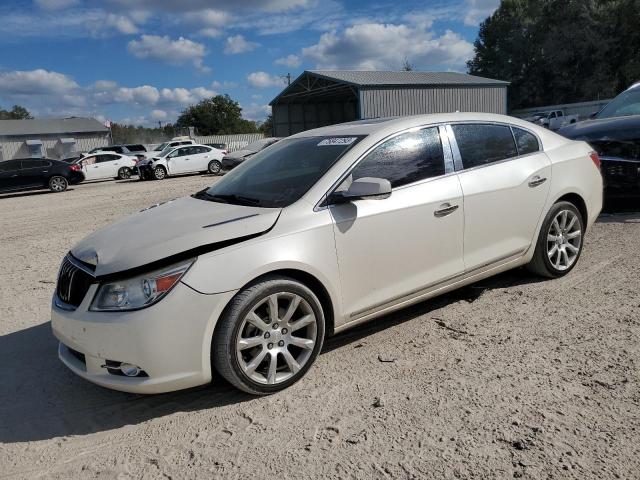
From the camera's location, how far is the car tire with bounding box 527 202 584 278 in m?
4.72

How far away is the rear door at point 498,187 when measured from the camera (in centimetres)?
413

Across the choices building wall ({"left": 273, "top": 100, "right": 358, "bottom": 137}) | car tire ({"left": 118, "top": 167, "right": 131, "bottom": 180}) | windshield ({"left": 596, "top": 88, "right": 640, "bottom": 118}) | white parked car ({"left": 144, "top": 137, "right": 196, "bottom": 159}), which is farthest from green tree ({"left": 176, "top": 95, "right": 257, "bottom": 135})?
windshield ({"left": 596, "top": 88, "right": 640, "bottom": 118})

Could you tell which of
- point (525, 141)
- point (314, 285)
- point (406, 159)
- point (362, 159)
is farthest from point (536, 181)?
point (314, 285)

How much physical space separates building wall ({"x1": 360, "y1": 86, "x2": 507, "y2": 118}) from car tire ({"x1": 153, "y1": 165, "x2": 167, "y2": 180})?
14.1 meters

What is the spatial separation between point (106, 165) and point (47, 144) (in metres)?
37.6

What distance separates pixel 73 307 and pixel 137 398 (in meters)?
0.71

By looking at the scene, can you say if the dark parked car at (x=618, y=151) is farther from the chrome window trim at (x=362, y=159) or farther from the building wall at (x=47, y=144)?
the building wall at (x=47, y=144)

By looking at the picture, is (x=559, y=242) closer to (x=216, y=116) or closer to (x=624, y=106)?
(x=624, y=106)

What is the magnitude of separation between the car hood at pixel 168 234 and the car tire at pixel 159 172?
20957 millimetres

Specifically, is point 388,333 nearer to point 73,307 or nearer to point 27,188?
point 73,307

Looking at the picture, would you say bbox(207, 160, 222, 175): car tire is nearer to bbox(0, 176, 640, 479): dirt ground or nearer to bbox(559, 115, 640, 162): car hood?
bbox(559, 115, 640, 162): car hood

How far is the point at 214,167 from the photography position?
25344mm

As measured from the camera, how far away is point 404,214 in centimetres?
371

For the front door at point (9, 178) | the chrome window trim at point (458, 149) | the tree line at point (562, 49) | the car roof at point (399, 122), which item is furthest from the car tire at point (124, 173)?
the tree line at point (562, 49)
